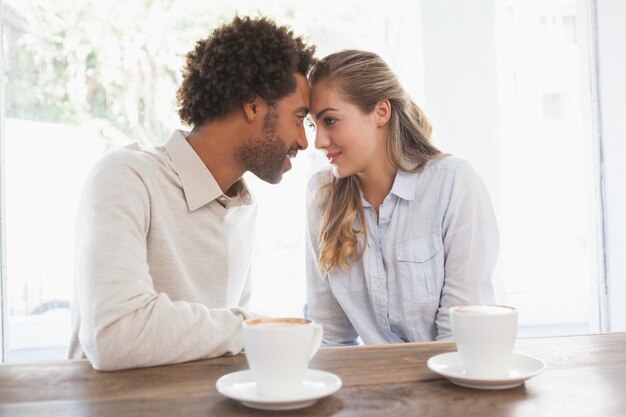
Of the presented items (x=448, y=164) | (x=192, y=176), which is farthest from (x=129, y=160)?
(x=448, y=164)

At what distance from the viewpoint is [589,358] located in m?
1.12

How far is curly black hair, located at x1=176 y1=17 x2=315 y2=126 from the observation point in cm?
175

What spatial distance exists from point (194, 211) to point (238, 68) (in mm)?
437

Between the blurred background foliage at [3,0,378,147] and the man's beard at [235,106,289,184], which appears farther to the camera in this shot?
the blurred background foliage at [3,0,378,147]

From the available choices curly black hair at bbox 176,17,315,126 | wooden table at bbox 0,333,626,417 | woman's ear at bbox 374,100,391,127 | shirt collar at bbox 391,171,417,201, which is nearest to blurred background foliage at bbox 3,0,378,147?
curly black hair at bbox 176,17,315,126

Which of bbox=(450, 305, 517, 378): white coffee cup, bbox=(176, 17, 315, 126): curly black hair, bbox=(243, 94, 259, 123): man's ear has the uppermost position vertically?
bbox=(176, 17, 315, 126): curly black hair

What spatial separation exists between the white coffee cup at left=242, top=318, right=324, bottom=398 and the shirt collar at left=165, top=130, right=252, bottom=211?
0.73m

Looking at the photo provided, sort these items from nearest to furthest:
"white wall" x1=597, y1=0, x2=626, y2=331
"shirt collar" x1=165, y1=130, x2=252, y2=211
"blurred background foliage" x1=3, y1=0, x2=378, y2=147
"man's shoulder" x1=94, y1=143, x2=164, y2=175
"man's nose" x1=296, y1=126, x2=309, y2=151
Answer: "man's shoulder" x1=94, y1=143, x2=164, y2=175 → "shirt collar" x1=165, y1=130, x2=252, y2=211 → "man's nose" x1=296, y1=126, x2=309, y2=151 → "blurred background foliage" x1=3, y1=0, x2=378, y2=147 → "white wall" x1=597, y1=0, x2=626, y2=331

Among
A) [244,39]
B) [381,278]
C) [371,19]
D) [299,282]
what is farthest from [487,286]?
[371,19]

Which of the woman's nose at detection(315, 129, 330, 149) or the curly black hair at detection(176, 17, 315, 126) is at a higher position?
the curly black hair at detection(176, 17, 315, 126)

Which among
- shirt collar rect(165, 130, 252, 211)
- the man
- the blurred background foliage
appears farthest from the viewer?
the blurred background foliage

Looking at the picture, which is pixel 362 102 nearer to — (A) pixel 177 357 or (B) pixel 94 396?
(A) pixel 177 357

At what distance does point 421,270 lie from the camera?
1.76 meters

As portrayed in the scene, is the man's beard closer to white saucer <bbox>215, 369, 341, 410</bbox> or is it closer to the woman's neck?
the woman's neck
